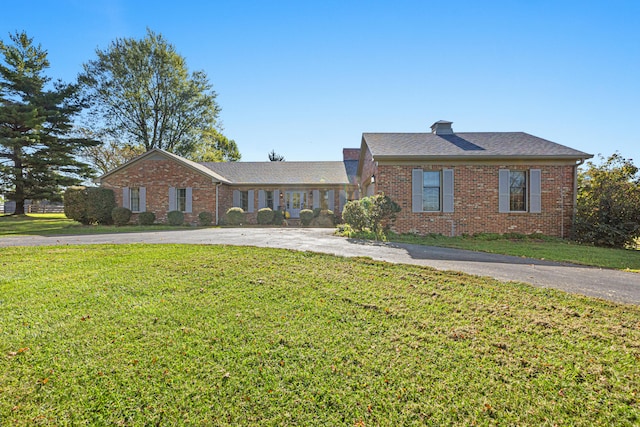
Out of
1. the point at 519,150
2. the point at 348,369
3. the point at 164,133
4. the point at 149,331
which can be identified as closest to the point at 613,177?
the point at 519,150

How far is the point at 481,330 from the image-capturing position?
10.5 feet

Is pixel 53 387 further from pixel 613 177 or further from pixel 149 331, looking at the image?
pixel 613 177

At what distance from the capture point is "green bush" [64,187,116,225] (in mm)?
16906

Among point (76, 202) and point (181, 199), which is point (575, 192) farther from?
point (76, 202)

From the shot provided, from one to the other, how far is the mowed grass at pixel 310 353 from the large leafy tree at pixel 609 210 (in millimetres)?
9170

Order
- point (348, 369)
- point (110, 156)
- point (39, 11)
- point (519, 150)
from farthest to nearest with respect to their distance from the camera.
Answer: point (110, 156)
point (519, 150)
point (39, 11)
point (348, 369)

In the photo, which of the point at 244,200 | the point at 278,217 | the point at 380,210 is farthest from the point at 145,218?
the point at 380,210

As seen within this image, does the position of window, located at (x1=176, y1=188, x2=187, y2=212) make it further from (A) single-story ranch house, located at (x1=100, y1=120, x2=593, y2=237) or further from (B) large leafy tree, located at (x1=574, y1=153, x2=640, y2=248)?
Result: (B) large leafy tree, located at (x1=574, y1=153, x2=640, y2=248)

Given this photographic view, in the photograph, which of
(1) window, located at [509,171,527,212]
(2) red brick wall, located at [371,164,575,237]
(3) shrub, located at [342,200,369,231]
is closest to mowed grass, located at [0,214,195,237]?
(3) shrub, located at [342,200,369,231]

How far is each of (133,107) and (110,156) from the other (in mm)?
6335

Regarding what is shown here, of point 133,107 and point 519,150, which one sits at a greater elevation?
point 133,107

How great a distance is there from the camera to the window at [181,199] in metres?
18.3

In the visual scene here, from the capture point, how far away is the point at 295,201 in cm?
2050

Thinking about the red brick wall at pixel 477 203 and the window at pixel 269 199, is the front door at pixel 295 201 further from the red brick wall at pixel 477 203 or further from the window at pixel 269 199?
the red brick wall at pixel 477 203
